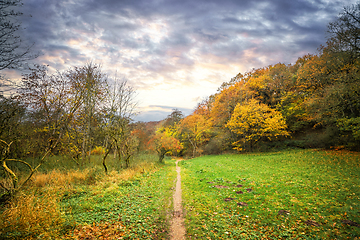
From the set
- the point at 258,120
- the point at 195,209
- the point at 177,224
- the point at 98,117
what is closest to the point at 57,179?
the point at 98,117

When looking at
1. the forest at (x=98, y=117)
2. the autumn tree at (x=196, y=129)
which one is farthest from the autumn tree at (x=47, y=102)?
the autumn tree at (x=196, y=129)

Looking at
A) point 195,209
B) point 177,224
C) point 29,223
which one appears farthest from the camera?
point 195,209

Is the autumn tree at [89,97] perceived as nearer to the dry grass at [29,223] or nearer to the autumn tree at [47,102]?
the autumn tree at [47,102]

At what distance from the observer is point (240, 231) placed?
4.88 m

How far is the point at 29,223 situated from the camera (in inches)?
150

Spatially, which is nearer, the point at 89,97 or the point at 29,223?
the point at 29,223

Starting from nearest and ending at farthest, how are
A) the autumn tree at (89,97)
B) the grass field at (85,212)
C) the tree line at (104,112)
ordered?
the grass field at (85,212)
the tree line at (104,112)
the autumn tree at (89,97)

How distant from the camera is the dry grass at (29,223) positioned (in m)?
3.48

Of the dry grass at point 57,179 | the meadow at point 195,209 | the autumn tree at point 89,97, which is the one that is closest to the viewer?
the meadow at point 195,209

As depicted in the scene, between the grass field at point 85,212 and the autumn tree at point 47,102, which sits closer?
the grass field at point 85,212

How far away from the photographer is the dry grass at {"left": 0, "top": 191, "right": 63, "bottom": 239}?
3484mm

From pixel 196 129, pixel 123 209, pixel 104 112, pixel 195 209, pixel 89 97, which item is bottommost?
pixel 195 209

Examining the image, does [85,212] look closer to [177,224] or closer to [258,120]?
[177,224]

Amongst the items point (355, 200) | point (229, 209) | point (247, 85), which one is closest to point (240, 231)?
point (229, 209)
